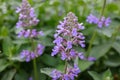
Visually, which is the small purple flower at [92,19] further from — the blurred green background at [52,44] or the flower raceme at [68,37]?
the flower raceme at [68,37]

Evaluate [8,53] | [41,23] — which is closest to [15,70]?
[8,53]

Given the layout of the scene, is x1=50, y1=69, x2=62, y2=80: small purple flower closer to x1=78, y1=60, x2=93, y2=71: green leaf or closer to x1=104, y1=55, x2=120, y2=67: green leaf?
x1=78, y1=60, x2=93, y2=71: green leaf

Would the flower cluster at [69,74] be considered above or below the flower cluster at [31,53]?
above

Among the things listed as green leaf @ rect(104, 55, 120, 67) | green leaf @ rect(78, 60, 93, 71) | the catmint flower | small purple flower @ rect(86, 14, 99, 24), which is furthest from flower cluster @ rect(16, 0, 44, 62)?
green leaf @ rect(104, 55, 120, 67)

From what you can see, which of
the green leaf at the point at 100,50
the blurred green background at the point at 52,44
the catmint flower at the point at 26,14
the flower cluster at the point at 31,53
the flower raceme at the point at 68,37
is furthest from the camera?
the green leaf at the point at 100,50

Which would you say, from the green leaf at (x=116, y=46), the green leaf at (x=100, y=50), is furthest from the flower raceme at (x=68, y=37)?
the green leaf at (x=116, y=46)

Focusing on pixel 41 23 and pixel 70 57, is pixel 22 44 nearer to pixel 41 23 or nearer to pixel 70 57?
pixel 41 23
